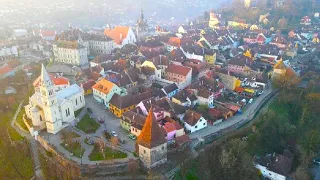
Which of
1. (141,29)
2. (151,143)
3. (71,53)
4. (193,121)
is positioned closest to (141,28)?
(141,29)

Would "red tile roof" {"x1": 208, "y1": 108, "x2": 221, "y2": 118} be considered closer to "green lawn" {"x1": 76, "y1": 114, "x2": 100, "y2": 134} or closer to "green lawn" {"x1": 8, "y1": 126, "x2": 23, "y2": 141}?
"green lawn" {"x1": 76, "y1": 114, "x2": 100, "y2": 134}

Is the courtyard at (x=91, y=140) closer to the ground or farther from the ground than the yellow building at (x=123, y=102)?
closer to the ground

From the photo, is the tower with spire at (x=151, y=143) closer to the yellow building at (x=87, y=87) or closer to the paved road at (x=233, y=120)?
the paved road at (x=233, y=120)

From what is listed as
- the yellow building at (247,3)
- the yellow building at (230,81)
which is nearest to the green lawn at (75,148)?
the yellow building at (230,81)

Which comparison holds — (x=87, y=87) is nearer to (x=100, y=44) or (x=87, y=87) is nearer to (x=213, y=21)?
(x=100, y=44)

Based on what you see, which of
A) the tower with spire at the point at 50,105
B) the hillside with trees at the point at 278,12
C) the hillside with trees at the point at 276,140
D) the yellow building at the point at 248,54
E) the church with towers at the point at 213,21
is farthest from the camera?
the church with towers at the point at 213,21

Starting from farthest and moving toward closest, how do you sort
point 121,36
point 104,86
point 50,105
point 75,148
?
point 121,36
point 104,86
point 50,105
point 75,148
